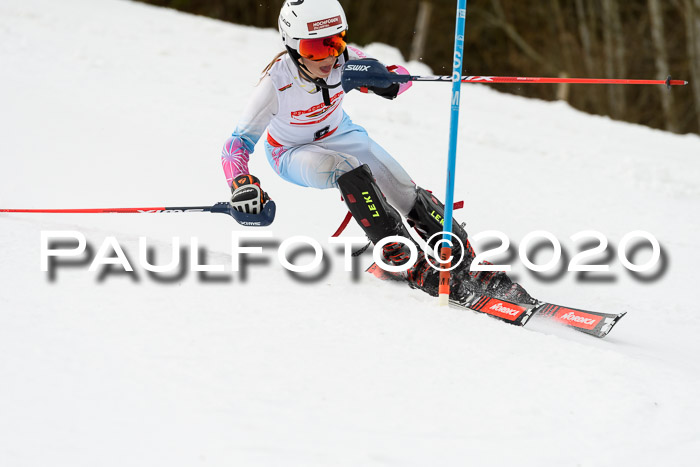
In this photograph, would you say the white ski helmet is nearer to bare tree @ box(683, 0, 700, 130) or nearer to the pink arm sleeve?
the pink arm sleeve

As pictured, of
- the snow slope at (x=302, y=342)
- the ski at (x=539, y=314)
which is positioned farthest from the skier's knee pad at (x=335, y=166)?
the ski at (x=539, y=314)

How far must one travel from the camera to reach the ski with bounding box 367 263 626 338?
140 inches

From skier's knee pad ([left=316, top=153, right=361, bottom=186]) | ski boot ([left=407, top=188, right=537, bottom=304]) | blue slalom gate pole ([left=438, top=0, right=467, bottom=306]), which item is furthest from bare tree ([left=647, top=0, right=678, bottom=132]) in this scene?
blue slalom gate pole ([left=438, top=0, right=467, bottom=306])

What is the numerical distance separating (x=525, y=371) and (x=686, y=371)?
0.78m

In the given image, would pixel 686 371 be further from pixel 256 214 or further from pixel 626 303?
pixel 256 214

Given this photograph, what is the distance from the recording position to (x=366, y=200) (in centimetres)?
363

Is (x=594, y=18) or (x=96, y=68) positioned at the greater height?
(x=594, y=18)

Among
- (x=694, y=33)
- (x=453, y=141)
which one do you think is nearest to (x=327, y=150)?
(x=453, y=141)

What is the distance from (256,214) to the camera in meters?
3.49

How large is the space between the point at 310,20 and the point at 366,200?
0.88 meters

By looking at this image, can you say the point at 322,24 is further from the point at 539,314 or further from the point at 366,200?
the point at 539,314

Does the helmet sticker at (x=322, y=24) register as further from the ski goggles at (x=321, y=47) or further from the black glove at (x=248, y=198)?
the black glove at (x=248, y=198)

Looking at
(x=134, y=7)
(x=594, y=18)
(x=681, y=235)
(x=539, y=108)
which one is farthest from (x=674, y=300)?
→ (x=594, y=18)

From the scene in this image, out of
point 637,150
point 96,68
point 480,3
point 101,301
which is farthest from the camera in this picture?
point 480,3
